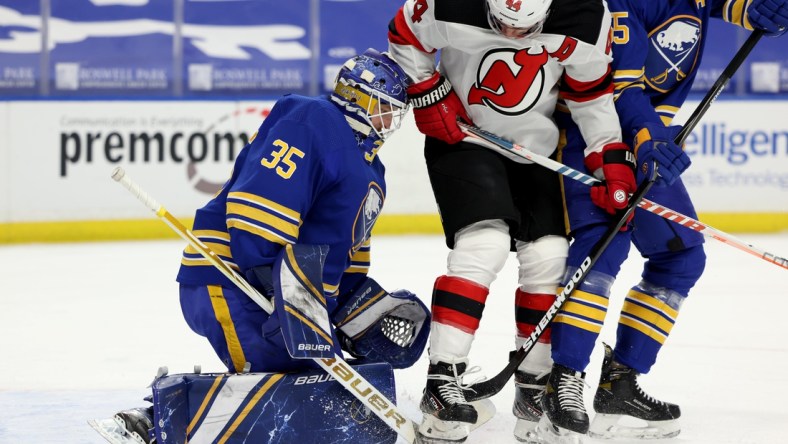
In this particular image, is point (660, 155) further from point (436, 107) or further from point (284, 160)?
point (284, 160)

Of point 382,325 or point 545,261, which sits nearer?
point 545,261

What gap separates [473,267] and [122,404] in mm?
937

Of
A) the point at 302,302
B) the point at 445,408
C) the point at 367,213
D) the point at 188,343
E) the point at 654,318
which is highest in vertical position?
the point at 367,213

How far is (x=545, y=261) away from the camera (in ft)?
7.45

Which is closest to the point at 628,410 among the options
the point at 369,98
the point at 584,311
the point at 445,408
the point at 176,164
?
the point at 584,311

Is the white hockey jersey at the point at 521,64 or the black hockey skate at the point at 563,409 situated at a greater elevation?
the white hockey jersey at the point at 521,64

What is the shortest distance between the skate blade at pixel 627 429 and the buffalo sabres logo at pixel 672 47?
0.79 metres

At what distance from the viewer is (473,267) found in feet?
7.21

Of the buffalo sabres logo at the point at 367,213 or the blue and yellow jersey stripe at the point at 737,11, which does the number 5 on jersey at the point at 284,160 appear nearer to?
the buffalo sabres logo at the point at 367,213

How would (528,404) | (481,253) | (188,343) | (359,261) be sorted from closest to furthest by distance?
(481,253), (528,404), (359,261), (188,343)

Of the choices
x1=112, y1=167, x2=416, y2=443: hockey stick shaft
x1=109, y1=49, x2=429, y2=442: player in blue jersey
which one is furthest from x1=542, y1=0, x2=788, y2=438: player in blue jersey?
x1=109, y1=49, x2=429, y2=442: player in blue jersey

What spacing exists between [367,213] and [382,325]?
1.17 ft

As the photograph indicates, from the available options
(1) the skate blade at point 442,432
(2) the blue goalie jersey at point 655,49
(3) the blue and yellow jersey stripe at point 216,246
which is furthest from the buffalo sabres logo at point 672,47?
(3) the blue and yellow jersey stripe at point 216,246

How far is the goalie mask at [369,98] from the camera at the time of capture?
2154 mm
